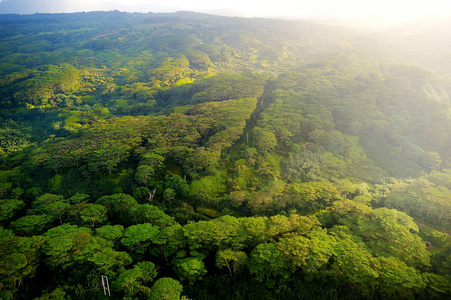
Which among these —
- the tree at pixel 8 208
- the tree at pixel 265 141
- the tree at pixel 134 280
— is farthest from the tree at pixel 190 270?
the tree at pixel 265 141

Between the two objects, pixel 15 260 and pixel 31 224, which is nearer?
pixel 15 260

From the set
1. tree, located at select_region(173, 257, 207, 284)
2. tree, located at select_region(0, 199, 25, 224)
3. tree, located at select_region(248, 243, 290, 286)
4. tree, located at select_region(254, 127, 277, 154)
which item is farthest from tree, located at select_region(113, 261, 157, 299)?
tree, located at select_region(254, 127, 277, 154)

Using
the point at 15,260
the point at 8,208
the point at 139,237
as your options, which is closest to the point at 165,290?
the point at 139,237

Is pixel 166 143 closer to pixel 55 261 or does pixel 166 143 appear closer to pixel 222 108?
pixel 222 108

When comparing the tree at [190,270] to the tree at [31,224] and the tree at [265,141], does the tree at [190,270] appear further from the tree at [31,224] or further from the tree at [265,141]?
the tree at [265,141]

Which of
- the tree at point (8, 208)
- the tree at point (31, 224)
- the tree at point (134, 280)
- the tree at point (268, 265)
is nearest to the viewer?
the tree at point (134, 280)

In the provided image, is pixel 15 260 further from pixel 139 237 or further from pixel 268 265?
pixel 268 265

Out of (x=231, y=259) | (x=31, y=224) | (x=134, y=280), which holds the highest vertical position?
(x=31, y=224)

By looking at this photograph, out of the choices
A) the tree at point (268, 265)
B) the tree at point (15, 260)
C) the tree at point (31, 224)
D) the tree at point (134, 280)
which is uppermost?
the tree at point (15, 260)
